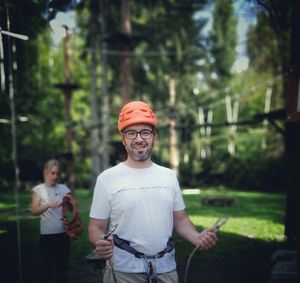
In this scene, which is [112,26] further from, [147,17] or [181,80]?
[181,80]

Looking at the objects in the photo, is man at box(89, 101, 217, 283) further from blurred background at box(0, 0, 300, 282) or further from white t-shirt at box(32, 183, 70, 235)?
blurred background at box(0, 0, 300, 282)

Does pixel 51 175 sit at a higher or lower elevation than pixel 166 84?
lower

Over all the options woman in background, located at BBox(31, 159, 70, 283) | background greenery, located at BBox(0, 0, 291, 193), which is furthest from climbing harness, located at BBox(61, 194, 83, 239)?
background greenery, located at BBox(0, 0, 291, 193)

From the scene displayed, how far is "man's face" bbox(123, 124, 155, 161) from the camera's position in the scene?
2.93 metres

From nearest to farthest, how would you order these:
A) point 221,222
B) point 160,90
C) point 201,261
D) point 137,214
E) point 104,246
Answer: point 221,222, point 104,246, point 137,214, point 201,261, point 160,90

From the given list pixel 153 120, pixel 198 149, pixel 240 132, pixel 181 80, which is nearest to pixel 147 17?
pixel 181 80

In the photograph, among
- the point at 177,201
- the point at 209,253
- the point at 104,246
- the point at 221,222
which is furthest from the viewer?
the point at 209,253

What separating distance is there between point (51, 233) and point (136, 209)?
299 centimetres

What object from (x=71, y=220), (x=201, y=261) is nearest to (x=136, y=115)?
(x=71, y=220)

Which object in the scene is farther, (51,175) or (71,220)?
(51,175)

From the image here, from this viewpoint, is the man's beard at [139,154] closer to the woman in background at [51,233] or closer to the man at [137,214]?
the man at [137,214]

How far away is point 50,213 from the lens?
548 centimetres

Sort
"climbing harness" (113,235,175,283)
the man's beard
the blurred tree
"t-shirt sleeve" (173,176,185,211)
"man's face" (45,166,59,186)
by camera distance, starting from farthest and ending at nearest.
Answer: the blurred tree
"man's face" (45,166,59,186)
"t-shirt sleeve" (173,176,185,211)
the man's beard
"climbing harness" (113,235,175,283)

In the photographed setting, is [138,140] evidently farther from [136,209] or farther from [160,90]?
[160,90]
